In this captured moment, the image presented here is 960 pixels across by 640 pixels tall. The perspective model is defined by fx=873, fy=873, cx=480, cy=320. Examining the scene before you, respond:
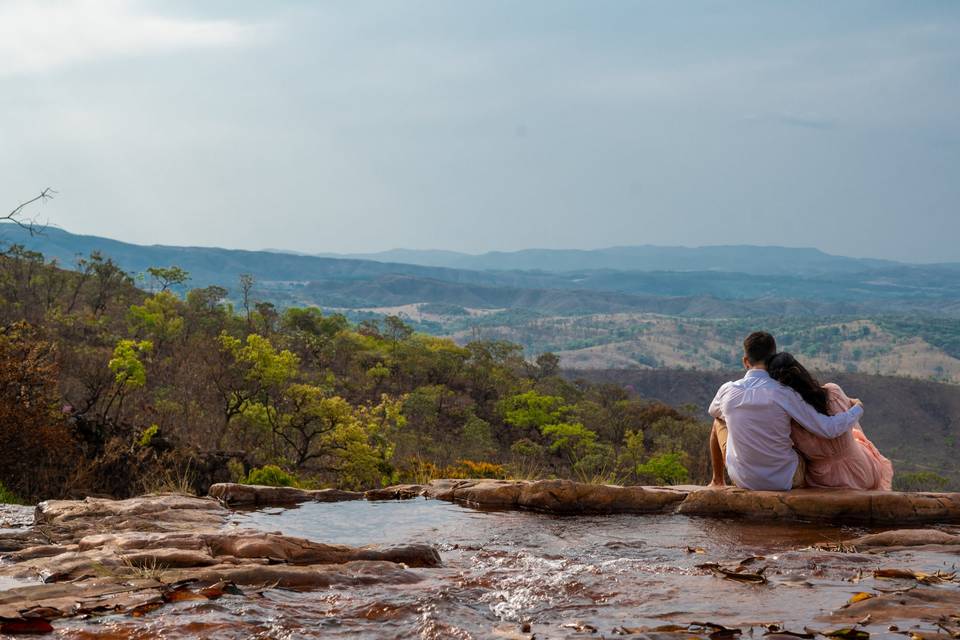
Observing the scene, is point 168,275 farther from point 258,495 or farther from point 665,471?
point 258,495

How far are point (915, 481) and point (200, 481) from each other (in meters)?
37.5

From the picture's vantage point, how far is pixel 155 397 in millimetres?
20844

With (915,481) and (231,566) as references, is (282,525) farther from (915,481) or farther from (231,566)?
(915,481)

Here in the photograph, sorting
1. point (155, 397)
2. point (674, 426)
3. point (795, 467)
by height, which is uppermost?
point (795, 467)

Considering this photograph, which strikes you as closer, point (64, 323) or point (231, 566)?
point (231, 566)

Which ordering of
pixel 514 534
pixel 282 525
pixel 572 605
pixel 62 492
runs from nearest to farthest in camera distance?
pixel 572 605 → pixel 514 534 → pixel 282 525 → pixel 62 492

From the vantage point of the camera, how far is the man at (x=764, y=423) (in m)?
7.70

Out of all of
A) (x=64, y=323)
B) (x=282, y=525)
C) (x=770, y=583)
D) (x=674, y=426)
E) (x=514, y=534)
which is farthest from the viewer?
(x=674, y=426)

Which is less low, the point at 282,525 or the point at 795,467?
the point at 795,467

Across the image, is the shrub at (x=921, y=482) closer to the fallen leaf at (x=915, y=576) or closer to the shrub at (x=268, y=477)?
the shrub at (x=268, y=477)

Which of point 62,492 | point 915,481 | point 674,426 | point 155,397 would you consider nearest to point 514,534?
point 62,492

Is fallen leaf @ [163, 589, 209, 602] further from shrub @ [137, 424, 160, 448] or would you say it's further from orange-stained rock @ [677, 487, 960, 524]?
shrub @ [137, 424, 160, 448]

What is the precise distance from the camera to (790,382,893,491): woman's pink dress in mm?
7883

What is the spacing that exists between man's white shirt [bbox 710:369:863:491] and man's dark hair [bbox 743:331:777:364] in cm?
14
